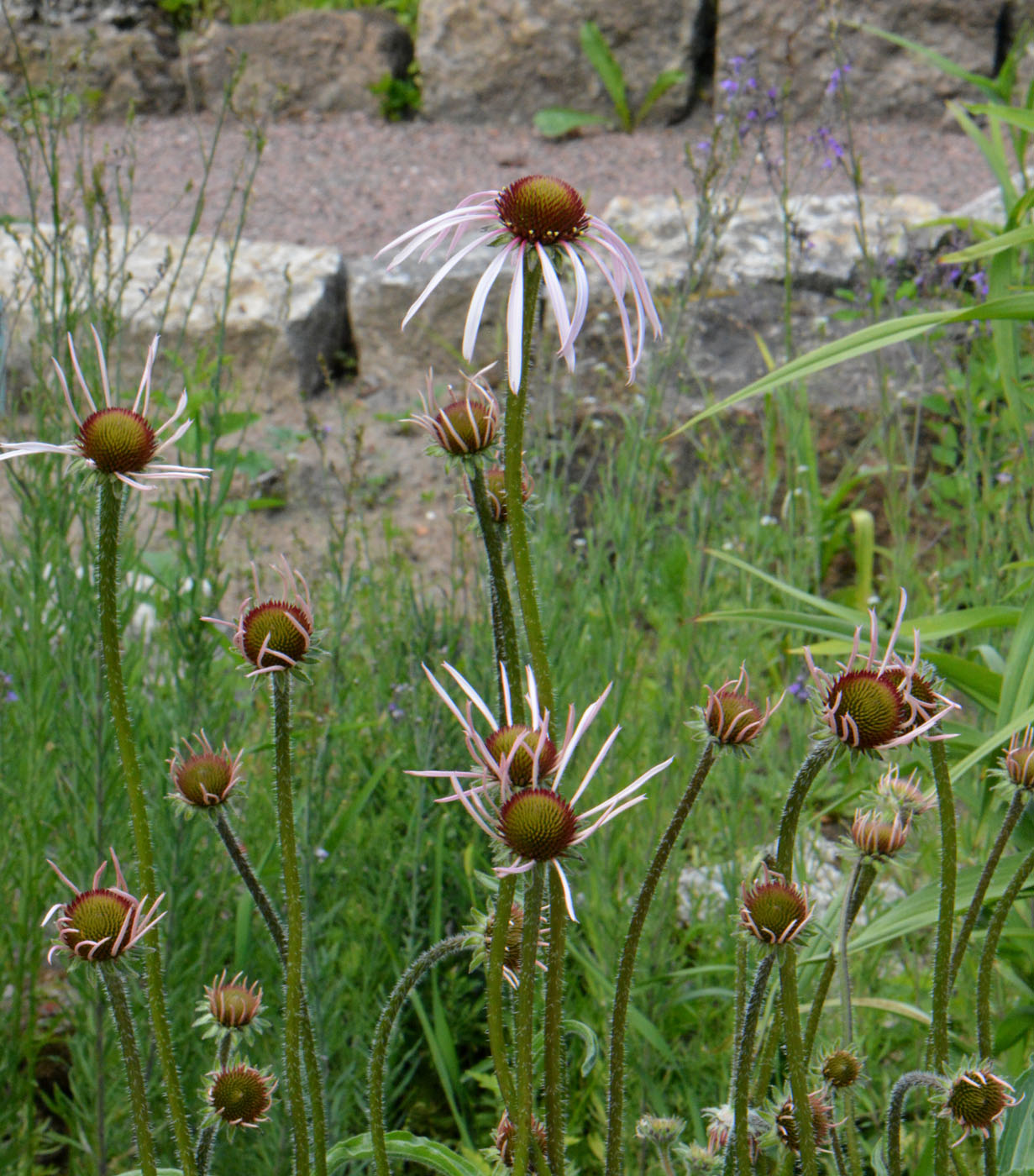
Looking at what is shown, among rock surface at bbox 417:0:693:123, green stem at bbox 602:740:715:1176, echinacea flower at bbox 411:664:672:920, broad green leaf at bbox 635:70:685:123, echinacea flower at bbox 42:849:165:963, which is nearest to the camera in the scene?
echinacea flower at bbox 411:664:672:920

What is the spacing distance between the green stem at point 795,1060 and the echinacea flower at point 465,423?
0.46 metres

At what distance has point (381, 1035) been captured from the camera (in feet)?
3.39

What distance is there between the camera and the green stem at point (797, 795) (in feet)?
2.83

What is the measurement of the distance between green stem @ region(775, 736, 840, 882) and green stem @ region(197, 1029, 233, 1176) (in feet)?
1.58

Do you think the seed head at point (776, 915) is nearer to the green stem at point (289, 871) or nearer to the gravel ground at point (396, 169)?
the green stem at point (289, 871)

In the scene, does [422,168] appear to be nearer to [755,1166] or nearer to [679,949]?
[679,949]

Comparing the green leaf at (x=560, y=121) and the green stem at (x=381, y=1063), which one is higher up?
the green leaf at (x=560, y=121)

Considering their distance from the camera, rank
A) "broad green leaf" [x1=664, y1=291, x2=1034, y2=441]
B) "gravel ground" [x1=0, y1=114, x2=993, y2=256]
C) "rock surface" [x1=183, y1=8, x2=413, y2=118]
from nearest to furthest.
Result: "broad green leaf" [x1=664, y1=291, x2=1034, y2=441] → "gravel ground" [x1=0, y1=114, x2=993, y2=256] → "rock surface" [x1=183, y1=8, x2=413, y2=118]

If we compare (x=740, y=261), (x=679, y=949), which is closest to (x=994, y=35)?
(x=740, y=261)

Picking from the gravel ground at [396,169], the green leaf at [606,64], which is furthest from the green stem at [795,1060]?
the green leaf at [606,64]

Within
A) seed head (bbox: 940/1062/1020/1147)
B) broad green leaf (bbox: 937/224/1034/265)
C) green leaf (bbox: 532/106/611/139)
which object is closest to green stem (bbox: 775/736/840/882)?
seed head (bbox: 940/1062/1020/1147)

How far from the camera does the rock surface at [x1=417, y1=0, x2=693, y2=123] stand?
23.8 ft

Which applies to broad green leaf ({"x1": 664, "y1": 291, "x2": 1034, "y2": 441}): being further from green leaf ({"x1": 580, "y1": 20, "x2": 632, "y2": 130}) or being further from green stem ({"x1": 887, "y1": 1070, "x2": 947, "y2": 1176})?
green leaf ({"x1": 580, "y1": 20, "x2": 632, "y2": 130})

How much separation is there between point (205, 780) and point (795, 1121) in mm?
588
